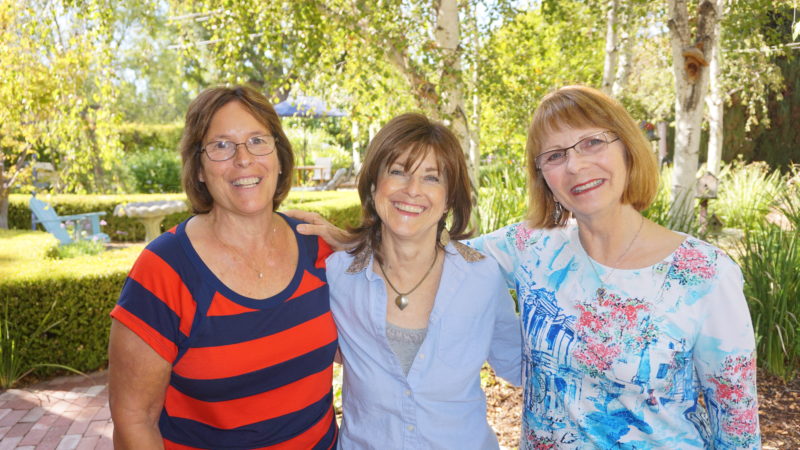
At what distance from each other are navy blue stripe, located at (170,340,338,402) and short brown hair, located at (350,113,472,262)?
497 mm

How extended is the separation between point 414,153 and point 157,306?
3.45 ft

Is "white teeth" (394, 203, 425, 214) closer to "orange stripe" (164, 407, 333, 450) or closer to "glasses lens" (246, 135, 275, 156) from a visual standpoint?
"glasses lens" (246, 135, 275, 156)

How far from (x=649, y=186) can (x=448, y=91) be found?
3812mm

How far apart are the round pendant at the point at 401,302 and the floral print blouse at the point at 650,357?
1.68 feet

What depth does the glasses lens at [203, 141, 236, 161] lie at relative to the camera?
2064 millimetres

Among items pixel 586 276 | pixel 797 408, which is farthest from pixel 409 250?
pixel 797 408

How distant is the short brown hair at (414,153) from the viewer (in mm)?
2164

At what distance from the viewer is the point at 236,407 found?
1935mm

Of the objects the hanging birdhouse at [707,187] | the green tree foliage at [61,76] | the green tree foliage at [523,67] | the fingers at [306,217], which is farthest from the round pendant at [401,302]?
the hanging birdhouse at [707,187]

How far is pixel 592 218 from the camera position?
1975mm

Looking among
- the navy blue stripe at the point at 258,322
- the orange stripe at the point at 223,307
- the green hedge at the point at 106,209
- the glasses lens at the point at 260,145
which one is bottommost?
the green hedge at the point at 106,209

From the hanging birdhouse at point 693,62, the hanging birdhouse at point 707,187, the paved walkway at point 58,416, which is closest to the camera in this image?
the paved walkway at point 58,416

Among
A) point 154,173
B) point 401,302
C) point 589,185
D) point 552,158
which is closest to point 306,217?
point 401,302

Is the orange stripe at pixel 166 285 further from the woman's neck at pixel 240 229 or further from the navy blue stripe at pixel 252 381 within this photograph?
the woman's neck at pixel 240 229
